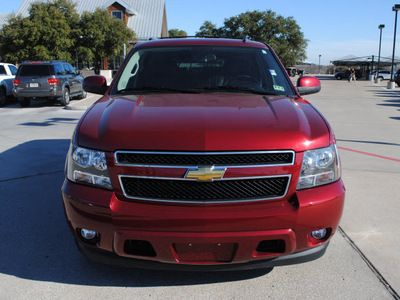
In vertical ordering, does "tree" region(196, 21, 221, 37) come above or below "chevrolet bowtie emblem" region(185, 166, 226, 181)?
above

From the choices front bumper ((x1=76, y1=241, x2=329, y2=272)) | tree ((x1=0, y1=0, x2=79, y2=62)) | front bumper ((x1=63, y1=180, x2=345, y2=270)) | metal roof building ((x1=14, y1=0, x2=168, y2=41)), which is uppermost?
metal roof building ((x1=14, y1=0, x2=168, y2=41))

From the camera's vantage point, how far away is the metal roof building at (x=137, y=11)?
1583 inches

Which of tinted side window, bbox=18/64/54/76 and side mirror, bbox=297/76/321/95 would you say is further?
tinted side window, bbox=18/64/54/76

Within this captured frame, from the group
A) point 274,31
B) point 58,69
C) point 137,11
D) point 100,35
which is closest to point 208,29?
point 274,31

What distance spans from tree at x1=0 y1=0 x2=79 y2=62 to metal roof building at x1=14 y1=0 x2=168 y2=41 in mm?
12316

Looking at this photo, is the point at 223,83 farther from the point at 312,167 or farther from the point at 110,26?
the point at 110,26

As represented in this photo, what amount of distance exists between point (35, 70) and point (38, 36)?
13353 millimetres

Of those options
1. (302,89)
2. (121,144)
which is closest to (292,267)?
(121,144)

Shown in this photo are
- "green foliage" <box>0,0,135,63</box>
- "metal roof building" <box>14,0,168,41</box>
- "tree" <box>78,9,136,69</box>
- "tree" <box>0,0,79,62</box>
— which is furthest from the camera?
"metal roof building" <box>14,0,168,41</box>

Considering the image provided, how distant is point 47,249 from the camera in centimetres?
336

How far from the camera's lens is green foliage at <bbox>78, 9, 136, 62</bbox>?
2981 centimetres

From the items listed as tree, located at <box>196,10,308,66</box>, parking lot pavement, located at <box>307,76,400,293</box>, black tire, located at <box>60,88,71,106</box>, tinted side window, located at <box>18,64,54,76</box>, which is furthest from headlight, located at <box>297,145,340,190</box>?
tree, located at <box>196,10,308,66</box>

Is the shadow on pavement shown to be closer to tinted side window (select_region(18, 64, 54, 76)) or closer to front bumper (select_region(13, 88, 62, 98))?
front bumper (select_region(13, 88, 62, 98))

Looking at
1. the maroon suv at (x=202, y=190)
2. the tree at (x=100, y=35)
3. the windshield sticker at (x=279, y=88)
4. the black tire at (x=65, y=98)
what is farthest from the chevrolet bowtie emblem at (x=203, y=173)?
the tree at (x=100, y=35)
